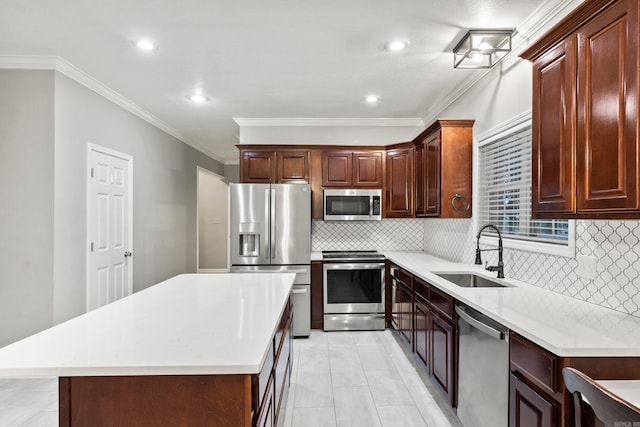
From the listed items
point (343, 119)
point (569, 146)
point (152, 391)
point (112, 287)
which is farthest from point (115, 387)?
point (343, 119)

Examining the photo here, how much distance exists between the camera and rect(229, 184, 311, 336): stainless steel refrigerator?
4.00 metres

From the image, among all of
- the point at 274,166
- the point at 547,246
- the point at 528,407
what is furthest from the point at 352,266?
the point at 528,407

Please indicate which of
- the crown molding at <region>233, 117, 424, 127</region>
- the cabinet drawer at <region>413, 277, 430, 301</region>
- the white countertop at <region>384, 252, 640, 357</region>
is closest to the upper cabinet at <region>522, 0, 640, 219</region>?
the white countertop at <region>384, 252, 640, 357</region>

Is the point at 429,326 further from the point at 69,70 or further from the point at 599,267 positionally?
the point at 69,70

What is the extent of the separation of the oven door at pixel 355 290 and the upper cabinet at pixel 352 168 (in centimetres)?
106

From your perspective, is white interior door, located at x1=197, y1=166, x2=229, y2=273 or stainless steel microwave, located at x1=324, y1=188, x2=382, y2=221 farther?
white interior door, located at x1=197, y1=166, x2=229, y2=273

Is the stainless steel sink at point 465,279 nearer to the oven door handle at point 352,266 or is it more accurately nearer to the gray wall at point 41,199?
the oven door handle at point 352,266

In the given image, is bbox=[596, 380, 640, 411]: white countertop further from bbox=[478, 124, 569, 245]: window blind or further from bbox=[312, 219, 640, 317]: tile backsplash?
bbox=[478, 124, 569, 245]: window blind

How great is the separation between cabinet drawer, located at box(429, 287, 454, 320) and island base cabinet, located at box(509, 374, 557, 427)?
68 centimetres

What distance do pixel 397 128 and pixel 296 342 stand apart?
3.07 metres

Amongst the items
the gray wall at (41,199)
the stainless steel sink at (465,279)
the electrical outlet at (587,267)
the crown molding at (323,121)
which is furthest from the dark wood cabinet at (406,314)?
the gray wall at (41,199)

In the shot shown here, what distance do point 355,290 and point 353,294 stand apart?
0.18 ft

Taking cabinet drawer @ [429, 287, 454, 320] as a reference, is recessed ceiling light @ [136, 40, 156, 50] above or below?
above

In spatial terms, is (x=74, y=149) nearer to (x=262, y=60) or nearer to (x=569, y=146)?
(x=262, y=60)
